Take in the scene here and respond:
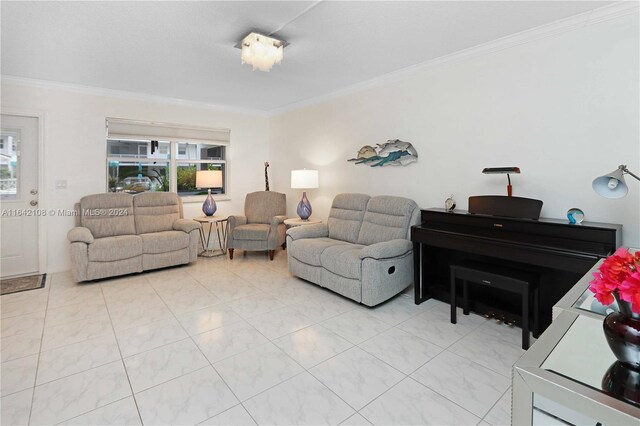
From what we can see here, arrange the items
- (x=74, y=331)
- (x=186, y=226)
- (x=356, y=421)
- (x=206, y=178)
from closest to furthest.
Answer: (x=356, y=421), (x=74, y=331), (x=186, y=226), (x=206, y=178)

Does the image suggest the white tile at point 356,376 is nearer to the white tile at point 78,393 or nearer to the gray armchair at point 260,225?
the white tile at point 78,393

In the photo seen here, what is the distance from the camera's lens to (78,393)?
1849mm

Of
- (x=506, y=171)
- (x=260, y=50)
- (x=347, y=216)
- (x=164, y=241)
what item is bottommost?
(x=164, y=241)

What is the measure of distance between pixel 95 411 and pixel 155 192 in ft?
11.5

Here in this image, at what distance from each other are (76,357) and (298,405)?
64.1 inches

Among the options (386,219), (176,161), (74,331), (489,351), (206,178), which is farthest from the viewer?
(176,161)

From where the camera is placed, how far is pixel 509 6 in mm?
2326

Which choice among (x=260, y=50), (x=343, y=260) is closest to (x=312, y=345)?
(x=343, y=260)

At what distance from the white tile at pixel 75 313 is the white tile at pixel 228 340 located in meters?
1.16

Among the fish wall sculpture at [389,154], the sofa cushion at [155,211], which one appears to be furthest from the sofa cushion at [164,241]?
the fish wall sculpture at [389,154]

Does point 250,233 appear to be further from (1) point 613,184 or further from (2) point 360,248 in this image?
(1) point 613,184

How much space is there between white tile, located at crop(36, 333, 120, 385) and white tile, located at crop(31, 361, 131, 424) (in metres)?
0.08

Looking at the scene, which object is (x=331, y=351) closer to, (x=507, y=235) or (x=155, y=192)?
(x=507, y=235)

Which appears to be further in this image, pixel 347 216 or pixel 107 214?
pixel 107 214
